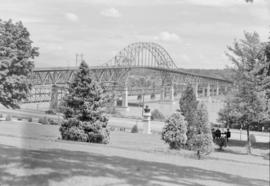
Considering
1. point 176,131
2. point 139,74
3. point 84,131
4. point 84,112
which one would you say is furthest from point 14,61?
point 139,74

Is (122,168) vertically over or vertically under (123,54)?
under

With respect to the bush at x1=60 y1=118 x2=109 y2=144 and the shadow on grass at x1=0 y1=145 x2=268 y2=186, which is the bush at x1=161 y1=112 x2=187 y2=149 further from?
the shadow on grass at x1=0 y1=145 x2=268 y2=186

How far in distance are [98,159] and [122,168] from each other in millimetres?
1814

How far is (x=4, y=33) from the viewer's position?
32562 mm

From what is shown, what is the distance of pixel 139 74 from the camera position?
146000 mm

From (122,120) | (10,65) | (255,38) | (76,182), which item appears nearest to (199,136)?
(76,182)

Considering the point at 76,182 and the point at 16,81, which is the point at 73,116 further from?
the point at 76,182

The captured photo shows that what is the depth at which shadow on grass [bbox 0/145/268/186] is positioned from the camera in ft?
30.3

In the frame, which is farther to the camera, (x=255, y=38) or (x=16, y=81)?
(x=16, y=81)

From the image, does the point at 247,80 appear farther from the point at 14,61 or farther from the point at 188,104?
the point at 14,61

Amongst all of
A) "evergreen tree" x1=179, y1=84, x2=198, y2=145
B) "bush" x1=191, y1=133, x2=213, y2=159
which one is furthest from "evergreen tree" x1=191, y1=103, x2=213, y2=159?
"evergreen tree" x1=179, y1=84, x2=198, y2=145

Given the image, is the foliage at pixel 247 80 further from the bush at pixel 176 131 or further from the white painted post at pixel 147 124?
the white painted post at pixel 147 124

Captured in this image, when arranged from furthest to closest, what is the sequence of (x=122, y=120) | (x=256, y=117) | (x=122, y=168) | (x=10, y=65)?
(x=122, y=120) < (x=10, y=65) < (x=256, y=117) < (x=122, y=168)

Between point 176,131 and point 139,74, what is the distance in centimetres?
12556
